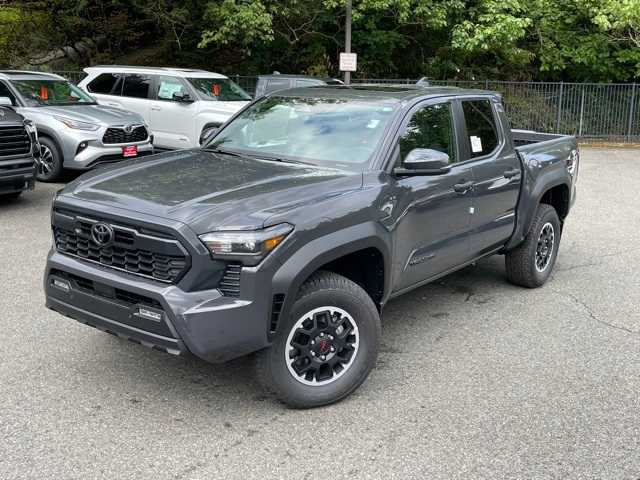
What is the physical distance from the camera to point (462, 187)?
5043 millimetres

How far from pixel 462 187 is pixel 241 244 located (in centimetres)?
213

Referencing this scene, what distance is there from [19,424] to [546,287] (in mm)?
4616

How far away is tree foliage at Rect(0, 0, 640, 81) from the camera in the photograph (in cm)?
1927

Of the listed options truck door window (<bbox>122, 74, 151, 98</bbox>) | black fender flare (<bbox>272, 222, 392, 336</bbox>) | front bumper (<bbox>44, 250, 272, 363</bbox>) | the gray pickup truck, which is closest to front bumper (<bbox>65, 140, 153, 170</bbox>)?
truck door window (<bbox>122, 74, 151, 98</bbox>)

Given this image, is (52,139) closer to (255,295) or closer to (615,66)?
(255,295)

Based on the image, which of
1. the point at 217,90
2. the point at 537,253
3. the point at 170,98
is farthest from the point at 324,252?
the point at 217,90

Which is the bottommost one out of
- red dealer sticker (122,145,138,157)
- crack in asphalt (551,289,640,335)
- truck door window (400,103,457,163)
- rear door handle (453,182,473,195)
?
crack in asphalt (551,289,640,335)

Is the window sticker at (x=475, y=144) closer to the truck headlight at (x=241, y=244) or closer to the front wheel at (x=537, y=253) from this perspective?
the front wheel at (x=537, y=253)

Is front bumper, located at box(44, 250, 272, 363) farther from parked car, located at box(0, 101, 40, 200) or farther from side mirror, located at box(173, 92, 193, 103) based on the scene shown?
side mirror, located at box(173, 92, 193, 103)

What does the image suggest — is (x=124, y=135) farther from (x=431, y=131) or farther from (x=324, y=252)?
(x=324, y=252)

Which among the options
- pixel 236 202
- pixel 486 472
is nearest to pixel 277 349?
pixel 236 202

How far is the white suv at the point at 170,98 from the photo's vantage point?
1329 centimetres

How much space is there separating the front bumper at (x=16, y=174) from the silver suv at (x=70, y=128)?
140 centimetres

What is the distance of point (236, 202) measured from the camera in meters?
3.70
